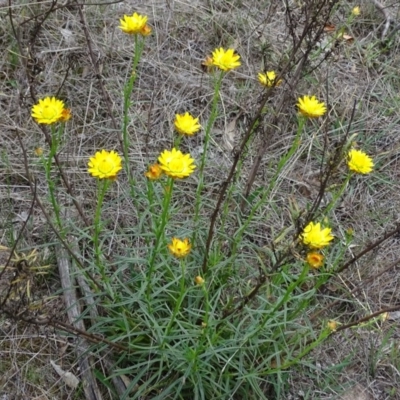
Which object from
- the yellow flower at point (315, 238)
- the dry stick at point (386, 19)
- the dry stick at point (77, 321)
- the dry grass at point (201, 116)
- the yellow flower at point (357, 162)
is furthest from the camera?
the dry stick at point (386, 19)

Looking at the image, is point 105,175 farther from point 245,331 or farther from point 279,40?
point 279,40

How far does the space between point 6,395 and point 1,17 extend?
1.87 metres

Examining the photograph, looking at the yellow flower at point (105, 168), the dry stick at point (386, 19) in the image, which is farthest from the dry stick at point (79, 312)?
the dry stick at point (386, 19)

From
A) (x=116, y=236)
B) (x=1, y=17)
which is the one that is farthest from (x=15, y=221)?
(x=1, y=17)

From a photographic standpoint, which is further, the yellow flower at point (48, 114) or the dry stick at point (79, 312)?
the dry stick at point (79, 312)

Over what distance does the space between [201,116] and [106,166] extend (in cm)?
143

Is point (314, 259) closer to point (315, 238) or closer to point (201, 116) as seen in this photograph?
point (315, 238)

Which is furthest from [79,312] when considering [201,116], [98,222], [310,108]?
[201,116]

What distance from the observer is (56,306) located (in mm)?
2250

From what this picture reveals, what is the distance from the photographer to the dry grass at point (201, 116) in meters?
2.26

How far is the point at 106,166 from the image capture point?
1.66m

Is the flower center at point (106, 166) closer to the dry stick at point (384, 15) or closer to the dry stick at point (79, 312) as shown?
the dry stick at point (79, 312)

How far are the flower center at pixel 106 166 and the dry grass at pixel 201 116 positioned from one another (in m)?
0.50

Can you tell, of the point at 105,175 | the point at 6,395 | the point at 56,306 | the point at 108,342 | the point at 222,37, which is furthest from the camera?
the point at 222,37
